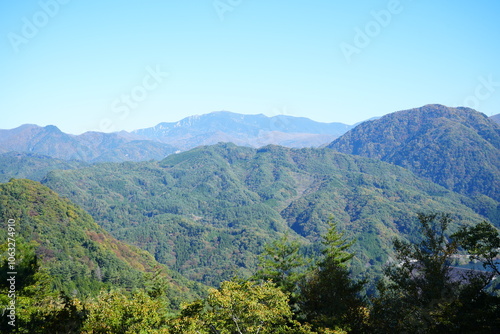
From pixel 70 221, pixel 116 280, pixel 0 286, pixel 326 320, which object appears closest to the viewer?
pixel 326 320

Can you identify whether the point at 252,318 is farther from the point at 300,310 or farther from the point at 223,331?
the point at 300,310

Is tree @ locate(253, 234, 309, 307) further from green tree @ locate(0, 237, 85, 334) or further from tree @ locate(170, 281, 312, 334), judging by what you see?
green tree @ locate(0, 237, 85, 334)

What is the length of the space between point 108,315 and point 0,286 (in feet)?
43.6

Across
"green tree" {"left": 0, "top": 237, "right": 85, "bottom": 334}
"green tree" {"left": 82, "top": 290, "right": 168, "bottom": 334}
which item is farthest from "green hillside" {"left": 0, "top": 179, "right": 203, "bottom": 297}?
"green tree" {"left": 82, "top": 290, "right": 168, "bottom": 334}

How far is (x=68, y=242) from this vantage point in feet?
422

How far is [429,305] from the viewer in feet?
80.4

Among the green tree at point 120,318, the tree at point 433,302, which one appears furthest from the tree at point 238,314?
the tree at point 433,302

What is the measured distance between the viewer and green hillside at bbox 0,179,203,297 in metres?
105

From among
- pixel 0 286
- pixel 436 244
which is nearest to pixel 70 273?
pixel 0 286

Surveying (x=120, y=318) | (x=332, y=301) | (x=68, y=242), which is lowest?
(x=68, y=242)

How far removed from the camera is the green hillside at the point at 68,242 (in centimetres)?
10511

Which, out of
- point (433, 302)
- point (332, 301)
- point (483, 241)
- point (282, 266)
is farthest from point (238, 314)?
point (282, 266)

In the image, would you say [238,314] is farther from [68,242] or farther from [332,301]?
[68,242]

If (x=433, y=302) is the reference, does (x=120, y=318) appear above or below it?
above
